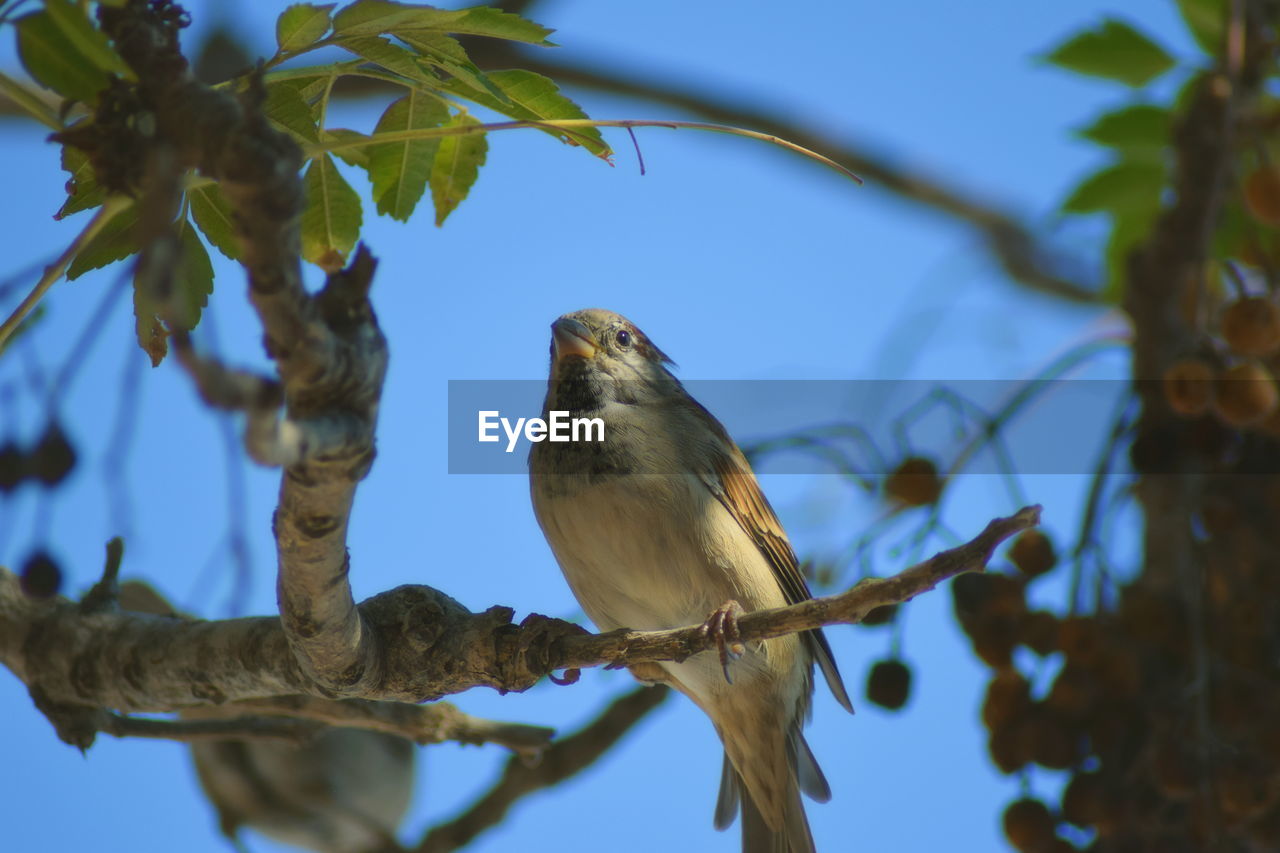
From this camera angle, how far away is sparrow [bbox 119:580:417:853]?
12.6ft

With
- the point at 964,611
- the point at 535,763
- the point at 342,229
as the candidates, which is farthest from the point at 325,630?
the point at 964,611

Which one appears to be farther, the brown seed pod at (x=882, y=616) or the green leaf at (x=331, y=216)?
the brown seed pod at (x=882, y=616)

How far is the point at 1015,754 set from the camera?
2785 mm

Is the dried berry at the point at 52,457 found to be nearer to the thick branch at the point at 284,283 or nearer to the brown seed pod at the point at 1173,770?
the thick branch at the point at 284,283

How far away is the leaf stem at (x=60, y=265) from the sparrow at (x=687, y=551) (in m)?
1.75

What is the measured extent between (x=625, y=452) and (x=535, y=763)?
92cm

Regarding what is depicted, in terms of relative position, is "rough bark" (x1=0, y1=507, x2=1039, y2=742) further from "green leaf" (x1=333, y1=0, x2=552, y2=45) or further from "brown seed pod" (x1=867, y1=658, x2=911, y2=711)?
"green leaf" (x1=333, y1=0, x2=552, y2=45)

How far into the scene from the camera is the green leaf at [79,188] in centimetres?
211

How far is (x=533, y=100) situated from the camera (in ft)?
7.14

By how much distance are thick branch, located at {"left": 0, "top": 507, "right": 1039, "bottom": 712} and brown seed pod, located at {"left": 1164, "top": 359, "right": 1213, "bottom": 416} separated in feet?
4.09

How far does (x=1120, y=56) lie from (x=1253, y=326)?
109 centimetres

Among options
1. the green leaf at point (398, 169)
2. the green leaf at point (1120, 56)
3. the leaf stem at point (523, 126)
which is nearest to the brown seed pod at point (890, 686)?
the leaf stem at point (523, 126)

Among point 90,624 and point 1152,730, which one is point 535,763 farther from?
point 1152,730

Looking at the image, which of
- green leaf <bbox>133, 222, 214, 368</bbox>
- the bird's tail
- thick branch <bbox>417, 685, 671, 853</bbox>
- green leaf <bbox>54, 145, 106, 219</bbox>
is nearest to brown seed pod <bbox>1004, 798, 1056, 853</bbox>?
the bird's tail
